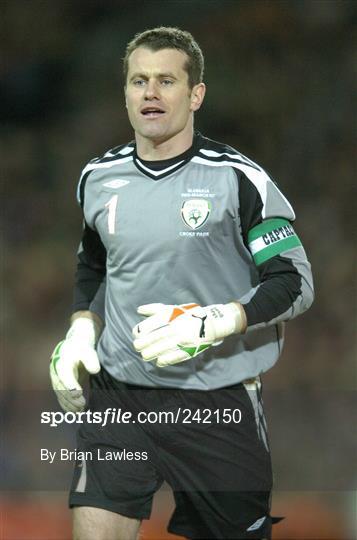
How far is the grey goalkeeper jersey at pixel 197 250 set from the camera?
7.12 ft

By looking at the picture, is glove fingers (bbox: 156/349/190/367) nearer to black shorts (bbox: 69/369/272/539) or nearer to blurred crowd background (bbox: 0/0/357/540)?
black shorts (bbox: 69/369/272/539)

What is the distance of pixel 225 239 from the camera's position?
7.32ft

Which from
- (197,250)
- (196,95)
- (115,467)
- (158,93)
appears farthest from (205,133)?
(115,467)

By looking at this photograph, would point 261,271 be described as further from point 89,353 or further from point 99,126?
point 99,126

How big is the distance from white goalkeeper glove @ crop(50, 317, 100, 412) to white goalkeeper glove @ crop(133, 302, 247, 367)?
22cm

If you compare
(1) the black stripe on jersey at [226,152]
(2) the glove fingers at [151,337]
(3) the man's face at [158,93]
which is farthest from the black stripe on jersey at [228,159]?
(2) the glove fingers at [151,337]

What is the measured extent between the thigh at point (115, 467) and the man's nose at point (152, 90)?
781 mm

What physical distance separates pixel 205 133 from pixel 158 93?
1.35 metres

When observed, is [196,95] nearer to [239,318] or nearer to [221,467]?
[239,318]

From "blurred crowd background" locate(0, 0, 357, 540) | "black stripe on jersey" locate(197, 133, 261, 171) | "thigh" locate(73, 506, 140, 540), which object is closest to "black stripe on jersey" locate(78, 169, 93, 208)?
"black stripe on jersey" locate(197, 133, 261, 171)

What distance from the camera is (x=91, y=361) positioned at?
2256 mm

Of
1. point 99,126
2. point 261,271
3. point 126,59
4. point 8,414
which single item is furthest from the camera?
point 99,126

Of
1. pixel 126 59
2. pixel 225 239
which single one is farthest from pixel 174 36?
pixel 225 239

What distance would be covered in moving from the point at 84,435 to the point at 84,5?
95.1 inches
